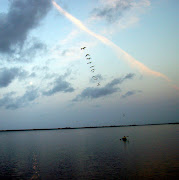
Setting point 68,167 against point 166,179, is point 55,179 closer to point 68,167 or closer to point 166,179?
point 68,167

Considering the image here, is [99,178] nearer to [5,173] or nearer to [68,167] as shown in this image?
[68,167]

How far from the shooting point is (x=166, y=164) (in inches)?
2175

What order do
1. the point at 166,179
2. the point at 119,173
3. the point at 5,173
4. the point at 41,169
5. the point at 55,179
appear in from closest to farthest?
the point at 166,179 → the point at 55,179 → the point at 119,173 → the point at 5,173 → the point at 41,169

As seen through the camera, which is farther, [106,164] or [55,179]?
[106,164]

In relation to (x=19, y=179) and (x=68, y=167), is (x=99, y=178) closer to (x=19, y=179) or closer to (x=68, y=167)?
(x=68, y=167)

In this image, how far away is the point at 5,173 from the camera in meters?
52.4

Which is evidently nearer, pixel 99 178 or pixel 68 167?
pixel 99 178

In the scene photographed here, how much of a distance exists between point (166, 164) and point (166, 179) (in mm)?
14877

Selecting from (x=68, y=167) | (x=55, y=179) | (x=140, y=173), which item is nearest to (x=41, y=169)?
(x=68, y=167)

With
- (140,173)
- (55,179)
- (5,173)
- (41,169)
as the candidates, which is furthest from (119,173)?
(5,173)

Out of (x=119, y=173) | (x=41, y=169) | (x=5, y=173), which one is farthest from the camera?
(x=41, y=169)

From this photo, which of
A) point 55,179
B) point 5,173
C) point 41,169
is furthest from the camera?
point 41,169

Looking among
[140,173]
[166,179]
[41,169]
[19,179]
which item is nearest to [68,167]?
[41,169]

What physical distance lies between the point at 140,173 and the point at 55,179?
2254cm
